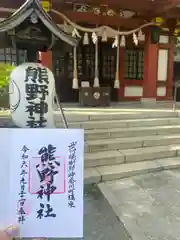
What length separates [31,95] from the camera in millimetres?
2928

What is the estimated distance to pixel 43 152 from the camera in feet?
7.88

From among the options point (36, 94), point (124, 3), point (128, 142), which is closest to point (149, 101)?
point (124, 3)

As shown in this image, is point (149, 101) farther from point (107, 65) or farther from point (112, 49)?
point (112, 49)

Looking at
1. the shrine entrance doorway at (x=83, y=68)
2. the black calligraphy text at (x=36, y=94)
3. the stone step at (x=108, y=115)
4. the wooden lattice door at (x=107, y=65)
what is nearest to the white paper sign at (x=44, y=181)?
the black calligraphy text at (x=36, y=94)

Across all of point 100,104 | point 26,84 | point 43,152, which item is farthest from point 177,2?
point 43,152

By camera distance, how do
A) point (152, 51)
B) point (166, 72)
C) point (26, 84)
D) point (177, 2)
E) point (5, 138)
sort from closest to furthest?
point (5, 138), point (26, 84), point (177, 2), point (152, 51), point (166, 72)

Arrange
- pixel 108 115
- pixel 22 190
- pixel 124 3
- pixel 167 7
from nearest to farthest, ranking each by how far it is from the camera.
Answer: pixel 22 190, pixel 108 115, pixel 124 3, pixel 167 7

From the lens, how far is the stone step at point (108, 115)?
21.8ft

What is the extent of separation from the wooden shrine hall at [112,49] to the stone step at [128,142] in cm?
286

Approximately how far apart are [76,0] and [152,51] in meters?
3.05

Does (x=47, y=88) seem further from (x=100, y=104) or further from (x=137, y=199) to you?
(x=100, y=104)

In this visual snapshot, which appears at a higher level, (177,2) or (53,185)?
(177,2)

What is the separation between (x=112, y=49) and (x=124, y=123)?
429cm

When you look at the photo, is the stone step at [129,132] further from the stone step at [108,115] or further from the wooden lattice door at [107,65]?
the wooden lattice door at [107,65]
